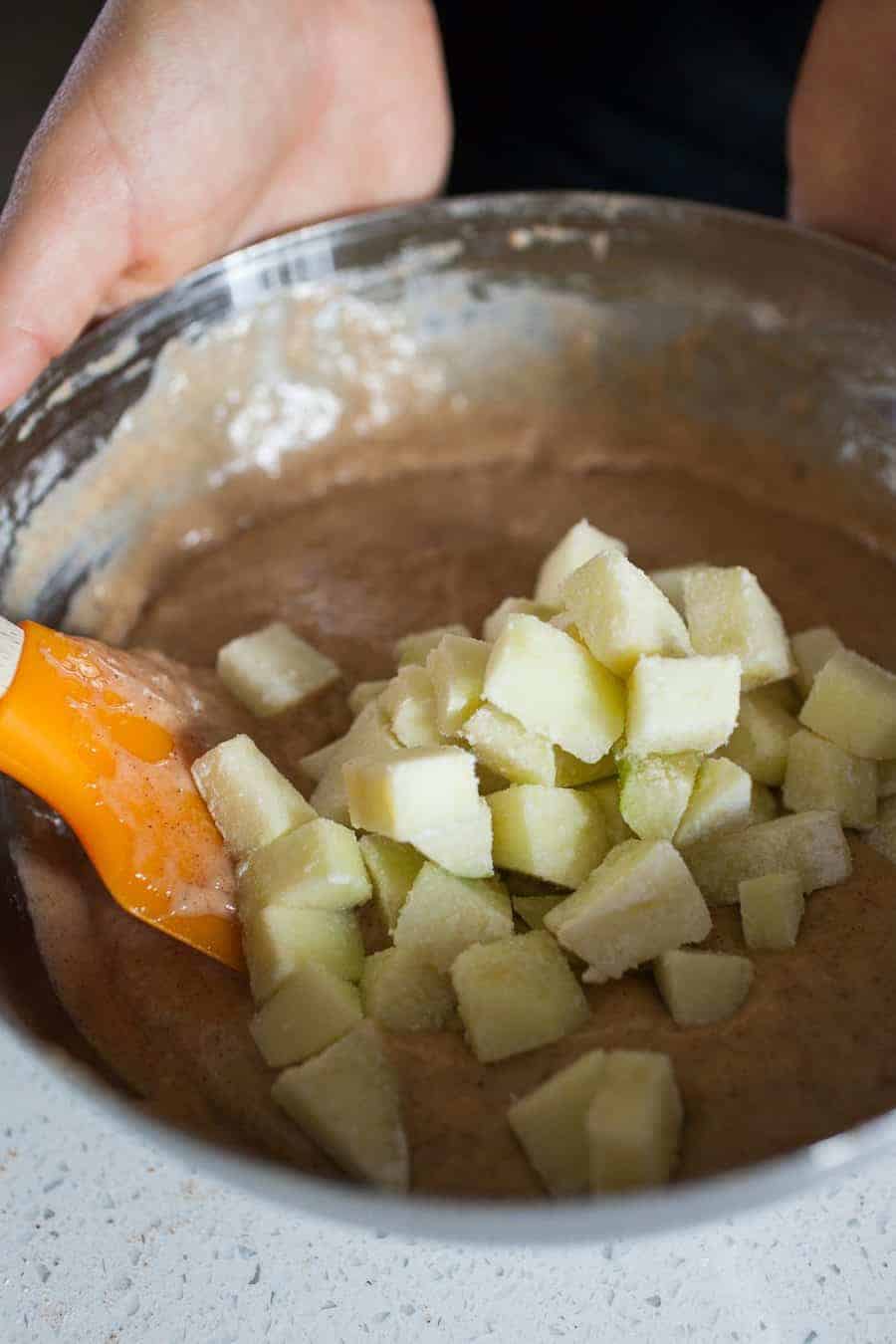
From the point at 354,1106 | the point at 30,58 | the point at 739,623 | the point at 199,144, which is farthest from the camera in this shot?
the point at 30,58

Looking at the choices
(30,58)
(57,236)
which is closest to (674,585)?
(57,236)

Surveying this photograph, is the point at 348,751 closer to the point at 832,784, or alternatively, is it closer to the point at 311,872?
the point at 311,872

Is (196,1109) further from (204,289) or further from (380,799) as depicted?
(204,289)

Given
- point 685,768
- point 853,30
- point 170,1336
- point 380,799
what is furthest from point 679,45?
point 170,1336

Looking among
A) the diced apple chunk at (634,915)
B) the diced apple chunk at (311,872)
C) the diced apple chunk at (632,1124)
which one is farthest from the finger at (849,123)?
the diced apple chunk at (632,1124)

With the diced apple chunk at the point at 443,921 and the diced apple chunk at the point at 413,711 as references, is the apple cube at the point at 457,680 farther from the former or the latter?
the diced apple chunk at the point at 443,921

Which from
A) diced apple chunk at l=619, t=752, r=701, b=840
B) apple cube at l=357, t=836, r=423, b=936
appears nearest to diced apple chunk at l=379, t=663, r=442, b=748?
apple cube at l=357, t=836, r=423, b=936
